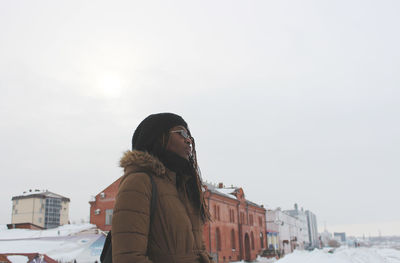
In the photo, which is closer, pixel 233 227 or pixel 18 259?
pixel 18 259

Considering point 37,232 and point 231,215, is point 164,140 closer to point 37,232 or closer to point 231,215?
point 37,232

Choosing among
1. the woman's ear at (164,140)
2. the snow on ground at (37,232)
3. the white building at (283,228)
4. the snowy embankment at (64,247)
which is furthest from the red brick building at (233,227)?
the woman's ear at (164,140)

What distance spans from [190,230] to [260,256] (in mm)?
49620

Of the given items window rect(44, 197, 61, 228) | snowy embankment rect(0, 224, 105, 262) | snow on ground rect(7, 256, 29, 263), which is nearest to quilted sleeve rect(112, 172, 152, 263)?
snow on ground rect(7, 256, 29, 263)

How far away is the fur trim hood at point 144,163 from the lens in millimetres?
2307

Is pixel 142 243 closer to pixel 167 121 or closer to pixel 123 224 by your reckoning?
pixel 123 224

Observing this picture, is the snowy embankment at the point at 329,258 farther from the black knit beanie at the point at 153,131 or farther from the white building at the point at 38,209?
the white building at the point at 38,209

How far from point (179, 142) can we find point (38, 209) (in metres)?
60.9

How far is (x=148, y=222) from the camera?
2.12m

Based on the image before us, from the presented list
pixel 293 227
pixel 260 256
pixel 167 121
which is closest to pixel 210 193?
pixel 260 256

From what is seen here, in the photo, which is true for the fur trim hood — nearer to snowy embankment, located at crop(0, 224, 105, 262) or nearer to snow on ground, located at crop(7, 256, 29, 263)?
snow on ground, located at crop(7, 256, 29, 263)

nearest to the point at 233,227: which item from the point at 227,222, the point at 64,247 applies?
the point at 227,222

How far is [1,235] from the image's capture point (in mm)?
27875

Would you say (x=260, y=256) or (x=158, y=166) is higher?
(x=158, y=166)
